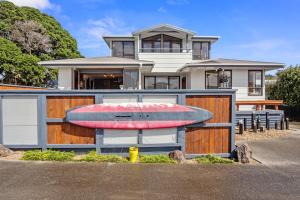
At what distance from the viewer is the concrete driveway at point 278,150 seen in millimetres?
8391

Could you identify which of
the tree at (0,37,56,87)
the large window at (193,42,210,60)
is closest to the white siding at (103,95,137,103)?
the large window at (193,42,210,60)

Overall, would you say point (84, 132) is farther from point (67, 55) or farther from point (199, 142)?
point (67, 55)

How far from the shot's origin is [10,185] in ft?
18.6

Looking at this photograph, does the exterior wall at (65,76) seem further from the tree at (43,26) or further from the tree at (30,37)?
the tree at (30,37)

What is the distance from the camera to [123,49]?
22328 mm

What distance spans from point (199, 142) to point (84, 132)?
155 inches

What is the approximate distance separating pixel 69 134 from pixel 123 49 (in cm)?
1510

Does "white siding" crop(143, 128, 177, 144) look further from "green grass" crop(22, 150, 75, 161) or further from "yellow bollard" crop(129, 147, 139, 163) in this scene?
"green grass" crop(22, 150, 75, 161)

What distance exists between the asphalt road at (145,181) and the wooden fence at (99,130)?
101 cm

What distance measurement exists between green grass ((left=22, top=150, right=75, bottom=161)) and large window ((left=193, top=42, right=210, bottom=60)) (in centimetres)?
1741

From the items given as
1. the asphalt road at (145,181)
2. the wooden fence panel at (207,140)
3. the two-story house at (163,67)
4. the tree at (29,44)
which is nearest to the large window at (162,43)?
the two-story house at (163,67)

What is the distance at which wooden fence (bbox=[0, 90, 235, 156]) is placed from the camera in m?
8.35

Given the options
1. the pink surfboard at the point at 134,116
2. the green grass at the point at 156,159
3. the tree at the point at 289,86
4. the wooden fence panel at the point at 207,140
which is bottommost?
the green grass at the point at 156,159

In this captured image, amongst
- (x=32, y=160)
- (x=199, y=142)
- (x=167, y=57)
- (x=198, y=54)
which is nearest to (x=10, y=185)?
(x=32, y=160)
